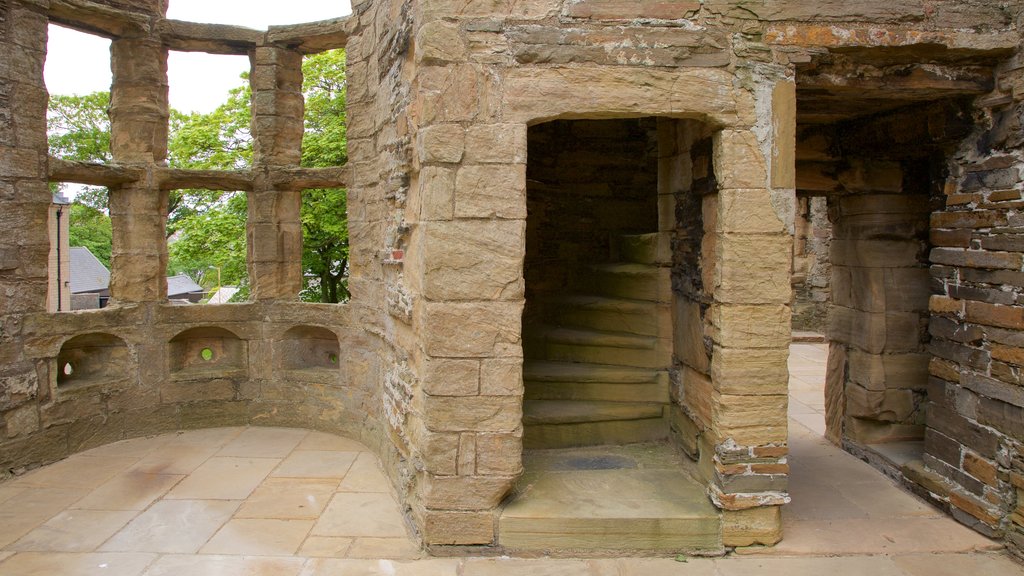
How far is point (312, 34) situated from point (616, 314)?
3.74m

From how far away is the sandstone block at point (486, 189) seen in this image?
3.68 meters

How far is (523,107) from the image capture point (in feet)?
12.0

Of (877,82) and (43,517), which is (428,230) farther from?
(43,517)

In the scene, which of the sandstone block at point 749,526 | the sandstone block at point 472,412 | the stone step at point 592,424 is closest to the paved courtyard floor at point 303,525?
the sandstone block at point 749,526

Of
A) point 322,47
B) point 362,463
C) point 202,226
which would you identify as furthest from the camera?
point 202,226

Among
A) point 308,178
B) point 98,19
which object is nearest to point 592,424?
point 308,178

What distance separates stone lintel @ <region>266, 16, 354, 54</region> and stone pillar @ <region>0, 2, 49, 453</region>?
1799 mm

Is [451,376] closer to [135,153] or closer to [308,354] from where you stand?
[308,354]

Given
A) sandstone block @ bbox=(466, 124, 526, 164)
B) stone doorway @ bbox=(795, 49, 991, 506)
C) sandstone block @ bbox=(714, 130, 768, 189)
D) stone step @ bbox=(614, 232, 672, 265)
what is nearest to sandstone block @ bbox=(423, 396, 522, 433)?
sandstone block @ bbox=(466, 124, 526, 164)

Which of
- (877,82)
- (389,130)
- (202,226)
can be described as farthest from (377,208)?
(202,226)

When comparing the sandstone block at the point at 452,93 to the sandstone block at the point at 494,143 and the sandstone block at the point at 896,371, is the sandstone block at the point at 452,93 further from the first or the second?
the sandstone block at the point at 896,371

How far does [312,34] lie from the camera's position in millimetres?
6180

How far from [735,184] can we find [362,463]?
3.61 m

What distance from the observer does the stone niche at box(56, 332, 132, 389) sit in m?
5.86
